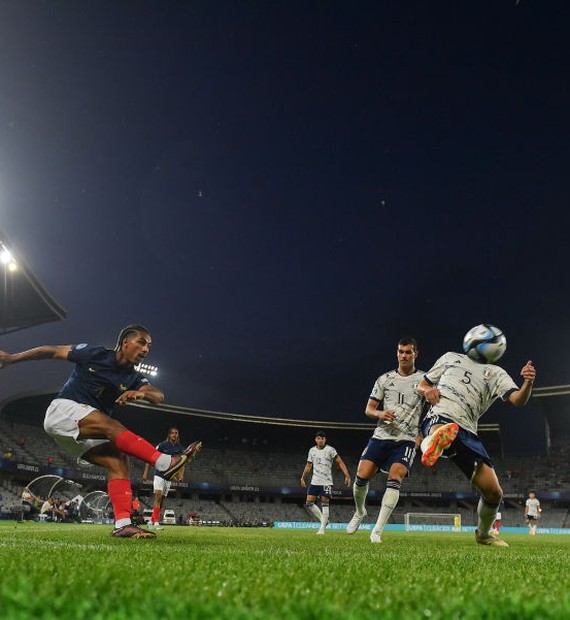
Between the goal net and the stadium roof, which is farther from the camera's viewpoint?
the goal net

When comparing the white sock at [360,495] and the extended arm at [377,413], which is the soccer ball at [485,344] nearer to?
the extended arm at [377,413]

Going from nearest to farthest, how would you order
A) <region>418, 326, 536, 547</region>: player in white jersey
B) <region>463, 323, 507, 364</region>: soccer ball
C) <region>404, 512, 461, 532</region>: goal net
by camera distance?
1. <region>418, 326, 536, 547</region>: player in white jersey
2. <region>463, 323, 507, 364</region>: soccer ball
3. <region>404, 512, 461, 532</region>: goal net

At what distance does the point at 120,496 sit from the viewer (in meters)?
5.80

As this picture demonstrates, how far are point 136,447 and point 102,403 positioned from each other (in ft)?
3.12

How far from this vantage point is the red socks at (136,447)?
205 inches

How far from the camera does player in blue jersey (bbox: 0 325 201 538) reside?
5.56 m

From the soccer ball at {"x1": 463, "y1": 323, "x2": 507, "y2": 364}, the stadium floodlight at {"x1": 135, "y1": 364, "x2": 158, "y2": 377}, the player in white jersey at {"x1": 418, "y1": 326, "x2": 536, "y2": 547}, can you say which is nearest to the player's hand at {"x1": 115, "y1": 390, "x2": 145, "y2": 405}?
the player in white jersey at {"x1": 418, "y1": 326, "x2": 536, "y2": 547}

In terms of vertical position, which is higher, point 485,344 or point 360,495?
point 485,344

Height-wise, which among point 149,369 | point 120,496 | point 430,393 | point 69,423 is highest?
point 430,393

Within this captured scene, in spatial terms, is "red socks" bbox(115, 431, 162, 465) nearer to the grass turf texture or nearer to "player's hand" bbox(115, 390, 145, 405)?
"player's hand" bbox(115, 390, 145, 405)

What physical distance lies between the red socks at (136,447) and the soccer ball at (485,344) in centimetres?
387

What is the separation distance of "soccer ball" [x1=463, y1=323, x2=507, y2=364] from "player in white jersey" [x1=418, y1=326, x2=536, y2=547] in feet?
0.68

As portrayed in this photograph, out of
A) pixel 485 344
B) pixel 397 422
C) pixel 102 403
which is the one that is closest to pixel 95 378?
pixel 102 403

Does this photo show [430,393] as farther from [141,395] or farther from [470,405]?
[141,395]
